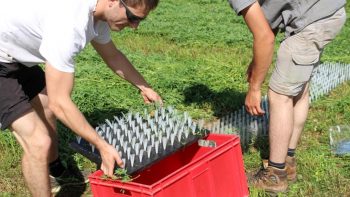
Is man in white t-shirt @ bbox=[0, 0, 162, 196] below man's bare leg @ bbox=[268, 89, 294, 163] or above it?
above

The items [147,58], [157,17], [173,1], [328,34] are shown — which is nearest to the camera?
[328,34]

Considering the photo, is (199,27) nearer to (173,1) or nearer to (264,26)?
(173,1)

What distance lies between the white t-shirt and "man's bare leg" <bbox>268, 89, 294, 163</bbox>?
1279 millimetres

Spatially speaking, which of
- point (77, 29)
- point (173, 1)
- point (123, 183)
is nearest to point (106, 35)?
point (77, 29)

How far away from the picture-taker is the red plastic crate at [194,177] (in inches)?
114

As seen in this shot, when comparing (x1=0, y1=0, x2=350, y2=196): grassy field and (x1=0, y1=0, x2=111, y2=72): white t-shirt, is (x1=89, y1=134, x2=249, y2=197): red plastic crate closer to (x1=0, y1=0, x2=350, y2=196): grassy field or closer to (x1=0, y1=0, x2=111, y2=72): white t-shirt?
(x1=0, y1=0, x2=350, y2=196): grassy field

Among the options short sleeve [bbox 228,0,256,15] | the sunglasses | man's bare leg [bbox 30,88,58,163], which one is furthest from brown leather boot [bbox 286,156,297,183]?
the sunglasses

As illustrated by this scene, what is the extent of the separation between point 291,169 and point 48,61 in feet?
6.94

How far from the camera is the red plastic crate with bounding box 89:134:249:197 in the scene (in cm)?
291

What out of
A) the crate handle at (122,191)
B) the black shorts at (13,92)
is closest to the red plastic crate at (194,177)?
the crate handle at (122,191)

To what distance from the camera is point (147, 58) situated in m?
7.69

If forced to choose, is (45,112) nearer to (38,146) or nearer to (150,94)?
(38,146)

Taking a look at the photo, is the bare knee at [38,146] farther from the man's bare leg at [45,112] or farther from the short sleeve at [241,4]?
the short sleeve at [241,4]

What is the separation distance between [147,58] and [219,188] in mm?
4519
